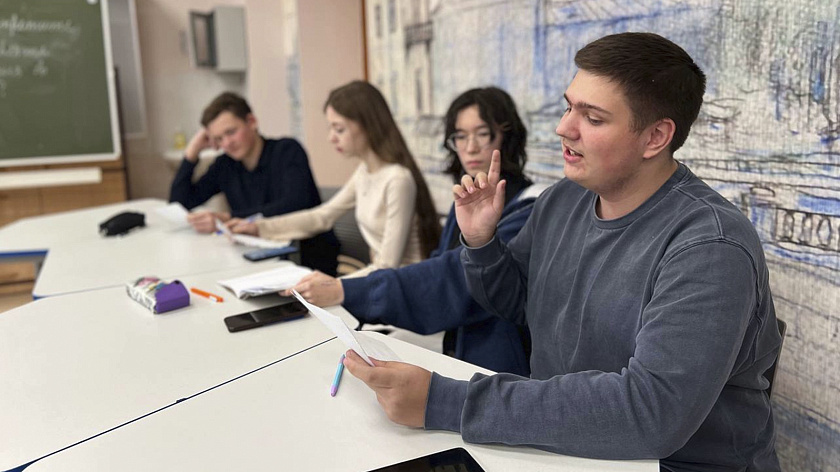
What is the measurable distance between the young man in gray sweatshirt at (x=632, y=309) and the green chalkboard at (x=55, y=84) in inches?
158

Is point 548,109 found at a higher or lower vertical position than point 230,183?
higher

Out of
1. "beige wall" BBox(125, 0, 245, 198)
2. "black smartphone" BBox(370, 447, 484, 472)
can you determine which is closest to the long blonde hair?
"black smartphone" BBox(370, 447, 484, 472)

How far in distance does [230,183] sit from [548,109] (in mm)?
1656

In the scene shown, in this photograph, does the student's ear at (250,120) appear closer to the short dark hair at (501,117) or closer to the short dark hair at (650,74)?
the short dark hair at (501,117)

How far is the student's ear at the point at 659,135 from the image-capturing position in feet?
3.59

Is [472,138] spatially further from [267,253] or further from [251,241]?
[251,241]

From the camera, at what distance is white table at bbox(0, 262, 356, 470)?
1.09m

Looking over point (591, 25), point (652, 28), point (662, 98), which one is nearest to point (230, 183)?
point (591, 25)

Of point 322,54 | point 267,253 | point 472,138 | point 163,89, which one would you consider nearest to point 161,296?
point 267,253

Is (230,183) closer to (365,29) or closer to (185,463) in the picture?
(365,29)

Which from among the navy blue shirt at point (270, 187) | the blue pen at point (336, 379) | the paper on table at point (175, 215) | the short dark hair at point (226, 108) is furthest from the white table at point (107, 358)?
the short dark hair at point (226, 108)

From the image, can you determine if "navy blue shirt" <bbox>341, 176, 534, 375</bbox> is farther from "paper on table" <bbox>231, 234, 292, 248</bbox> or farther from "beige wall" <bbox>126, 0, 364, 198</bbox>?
"beige wall" <bbox>126, 0, 364, 198</bbox>

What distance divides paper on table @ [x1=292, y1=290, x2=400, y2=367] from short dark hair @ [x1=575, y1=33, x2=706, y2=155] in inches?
23.3

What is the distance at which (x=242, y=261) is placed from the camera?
87.0 inches
